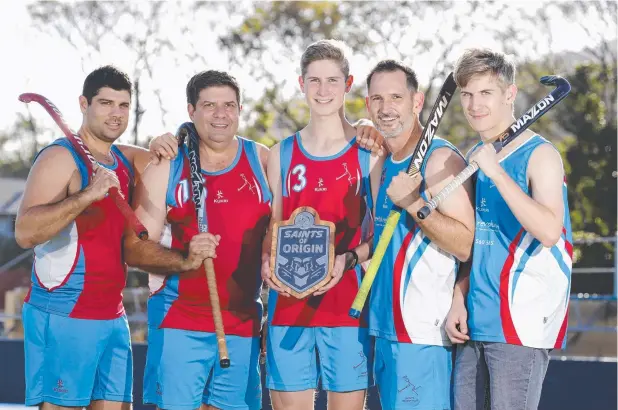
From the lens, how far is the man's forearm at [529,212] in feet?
14.5

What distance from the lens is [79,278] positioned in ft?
18.6

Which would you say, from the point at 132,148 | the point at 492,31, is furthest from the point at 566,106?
the point at 132,148

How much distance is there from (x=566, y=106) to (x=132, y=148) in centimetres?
1666

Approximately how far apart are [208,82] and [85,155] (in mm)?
822

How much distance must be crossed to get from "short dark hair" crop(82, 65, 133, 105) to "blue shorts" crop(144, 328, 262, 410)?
4.73 ft

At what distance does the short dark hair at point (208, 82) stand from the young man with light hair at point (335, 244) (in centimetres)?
45

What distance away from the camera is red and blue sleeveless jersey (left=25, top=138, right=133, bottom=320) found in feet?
18.6

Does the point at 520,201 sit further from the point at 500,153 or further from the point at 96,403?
the point at 96,403

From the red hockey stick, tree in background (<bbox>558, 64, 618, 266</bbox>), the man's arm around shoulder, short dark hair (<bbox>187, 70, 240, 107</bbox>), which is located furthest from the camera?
tree in background (<bbox>558, 64, 618, 266</bbox>)

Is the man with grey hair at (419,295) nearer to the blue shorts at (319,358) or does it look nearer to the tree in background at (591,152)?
the blue shorts at (319,358)

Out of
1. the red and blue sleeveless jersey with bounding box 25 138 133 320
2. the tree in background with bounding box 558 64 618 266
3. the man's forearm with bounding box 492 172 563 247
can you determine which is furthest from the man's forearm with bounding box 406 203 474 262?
the tree in background with bounding box 558 64 618 266

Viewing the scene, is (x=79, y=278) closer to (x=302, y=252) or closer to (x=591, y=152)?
(x=302, y=252)

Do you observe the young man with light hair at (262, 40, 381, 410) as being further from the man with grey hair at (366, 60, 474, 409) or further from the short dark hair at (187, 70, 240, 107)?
the short dark hair at (187, 70, 240, 107)

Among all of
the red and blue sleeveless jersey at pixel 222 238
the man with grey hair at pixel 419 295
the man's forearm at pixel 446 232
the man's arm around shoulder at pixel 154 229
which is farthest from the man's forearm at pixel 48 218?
the man's forearm at pixel 446 232
